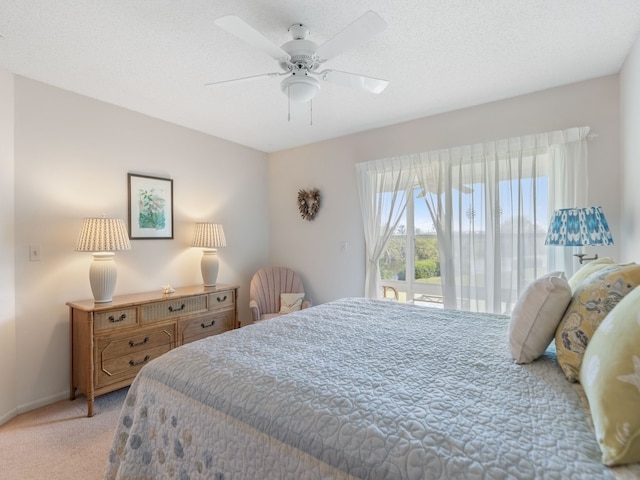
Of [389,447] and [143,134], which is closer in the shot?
[389,447]

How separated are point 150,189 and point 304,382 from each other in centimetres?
286

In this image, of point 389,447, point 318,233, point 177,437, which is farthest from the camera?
point 318,233

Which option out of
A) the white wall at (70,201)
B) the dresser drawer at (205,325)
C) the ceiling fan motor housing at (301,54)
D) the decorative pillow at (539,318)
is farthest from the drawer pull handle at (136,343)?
the decorative pillow at (539,318)

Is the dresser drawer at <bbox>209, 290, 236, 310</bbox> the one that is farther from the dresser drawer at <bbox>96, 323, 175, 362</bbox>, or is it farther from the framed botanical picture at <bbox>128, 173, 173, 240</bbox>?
the framed botanical picture at <bbox>128, 173, 173, 240</bbox>

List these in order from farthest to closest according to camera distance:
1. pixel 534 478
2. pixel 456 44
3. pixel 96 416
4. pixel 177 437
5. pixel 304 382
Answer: pixel 96 416 < pixel 456 44 < pixel 177 437 < pixel 304 382 < pixel 534 478

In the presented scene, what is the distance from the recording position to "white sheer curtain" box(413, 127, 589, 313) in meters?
2.66

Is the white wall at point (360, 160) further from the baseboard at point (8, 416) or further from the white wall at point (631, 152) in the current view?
the baseboard at point (8, 416)

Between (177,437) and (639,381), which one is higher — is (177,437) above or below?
below

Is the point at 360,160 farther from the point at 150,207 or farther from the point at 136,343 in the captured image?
the point at 136,343

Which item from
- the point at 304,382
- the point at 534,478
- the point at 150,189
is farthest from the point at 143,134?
the point at 534,478

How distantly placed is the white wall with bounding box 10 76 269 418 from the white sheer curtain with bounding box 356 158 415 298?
1854mm

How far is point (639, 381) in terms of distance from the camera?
765 millimetres

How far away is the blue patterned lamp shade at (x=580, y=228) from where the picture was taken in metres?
2.08

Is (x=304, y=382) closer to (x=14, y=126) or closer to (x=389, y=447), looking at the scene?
(x=389, y=447)
